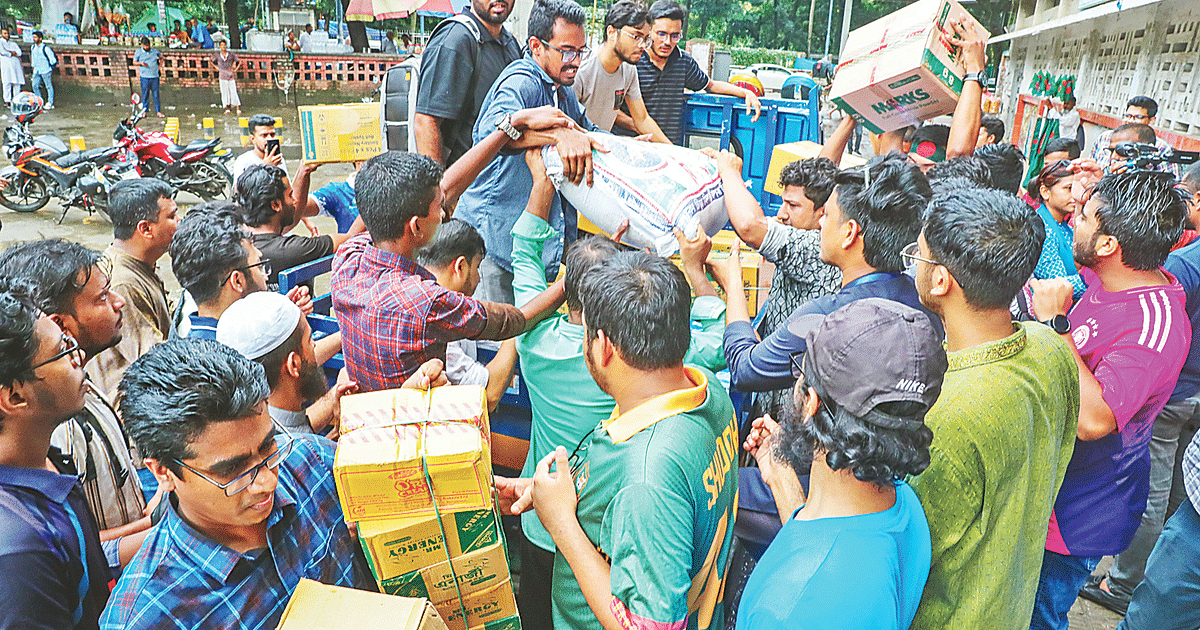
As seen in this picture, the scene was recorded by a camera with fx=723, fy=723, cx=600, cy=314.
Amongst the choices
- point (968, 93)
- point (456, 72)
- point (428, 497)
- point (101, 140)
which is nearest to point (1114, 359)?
point (968, 93)

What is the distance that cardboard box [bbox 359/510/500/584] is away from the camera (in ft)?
4.83

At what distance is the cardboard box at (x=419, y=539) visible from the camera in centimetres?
147

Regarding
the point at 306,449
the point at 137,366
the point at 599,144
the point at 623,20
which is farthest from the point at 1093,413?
the point at 623,20

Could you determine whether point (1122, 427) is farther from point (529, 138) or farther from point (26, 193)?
point (26, 193)

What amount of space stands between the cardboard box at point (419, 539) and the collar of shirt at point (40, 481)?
0.64 meters

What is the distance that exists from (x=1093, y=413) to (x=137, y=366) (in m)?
2.31

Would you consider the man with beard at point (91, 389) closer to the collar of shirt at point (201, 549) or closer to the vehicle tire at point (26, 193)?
the collar of shirt at point (201, 549)

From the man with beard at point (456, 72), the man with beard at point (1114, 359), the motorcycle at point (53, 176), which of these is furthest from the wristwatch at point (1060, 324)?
the motorcycle at point (53, 176)

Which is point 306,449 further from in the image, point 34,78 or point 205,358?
point 34,78

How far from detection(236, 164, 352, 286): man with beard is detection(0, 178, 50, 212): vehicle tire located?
641 cm

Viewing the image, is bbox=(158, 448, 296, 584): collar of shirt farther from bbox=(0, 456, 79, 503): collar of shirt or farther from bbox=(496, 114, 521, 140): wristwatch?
bbox=(496, 114, 521, 140): wristwatch

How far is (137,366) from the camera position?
4.61 feet

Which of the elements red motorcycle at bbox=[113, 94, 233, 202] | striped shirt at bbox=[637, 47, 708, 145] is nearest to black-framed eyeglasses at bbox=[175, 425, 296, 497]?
striped shirt at bbox=[637, 47, 708, 145]

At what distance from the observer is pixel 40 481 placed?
1494 millimetres
